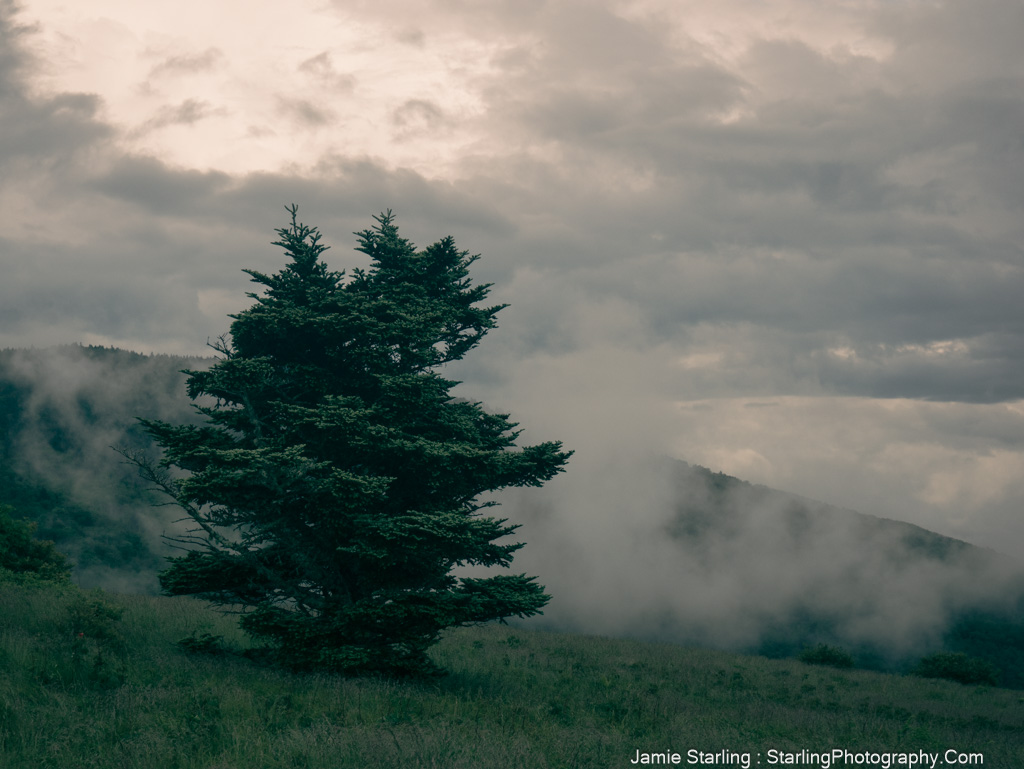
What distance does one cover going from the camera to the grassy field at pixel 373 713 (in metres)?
9.41

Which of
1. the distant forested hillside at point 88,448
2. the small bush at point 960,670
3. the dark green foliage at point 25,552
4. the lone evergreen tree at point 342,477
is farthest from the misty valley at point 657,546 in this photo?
the lone evergreen tree at point 342,477

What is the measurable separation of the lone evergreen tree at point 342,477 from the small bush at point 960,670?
3039 centimetres

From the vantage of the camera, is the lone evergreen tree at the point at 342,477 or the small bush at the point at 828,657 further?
the small bush at the point at 828,657

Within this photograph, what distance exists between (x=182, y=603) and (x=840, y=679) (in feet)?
82.7

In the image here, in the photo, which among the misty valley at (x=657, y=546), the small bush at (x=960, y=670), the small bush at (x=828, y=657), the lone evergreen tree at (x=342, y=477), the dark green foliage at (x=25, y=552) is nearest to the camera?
the lone evergreen tree at (x=342, y=477)

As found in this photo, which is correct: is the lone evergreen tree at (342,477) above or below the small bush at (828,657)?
above

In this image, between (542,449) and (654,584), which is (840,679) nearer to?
(542,449)

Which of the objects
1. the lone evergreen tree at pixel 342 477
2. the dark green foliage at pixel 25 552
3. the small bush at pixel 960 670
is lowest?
the small bush at pixel 960 670

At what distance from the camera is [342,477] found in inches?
559

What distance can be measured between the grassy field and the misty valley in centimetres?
4287

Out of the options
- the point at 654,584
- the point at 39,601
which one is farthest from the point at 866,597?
the point at 39,601

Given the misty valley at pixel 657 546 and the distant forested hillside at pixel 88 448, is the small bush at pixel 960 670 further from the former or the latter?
the distant forested hillside at pixel 88 448

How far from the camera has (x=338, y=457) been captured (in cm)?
1689

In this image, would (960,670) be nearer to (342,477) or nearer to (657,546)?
(342,477)
